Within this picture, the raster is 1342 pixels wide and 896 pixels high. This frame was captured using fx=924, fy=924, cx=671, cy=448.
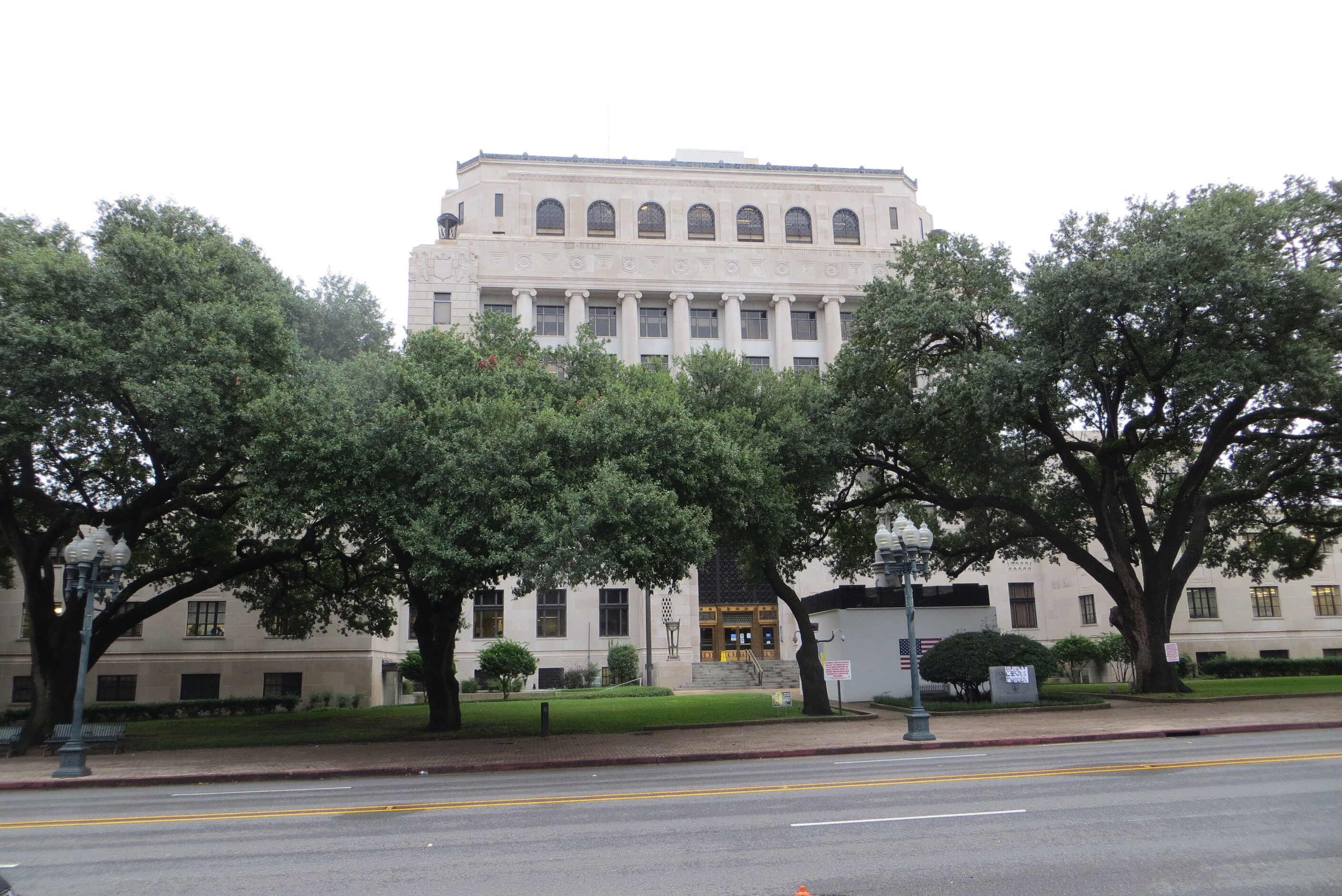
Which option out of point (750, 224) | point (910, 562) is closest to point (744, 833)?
point (910, 562)

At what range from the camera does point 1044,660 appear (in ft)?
91.5

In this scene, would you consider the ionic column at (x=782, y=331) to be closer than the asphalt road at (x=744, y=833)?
No

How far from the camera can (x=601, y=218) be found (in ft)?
204

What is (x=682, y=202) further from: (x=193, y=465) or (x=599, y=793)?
(x=599, y=793)

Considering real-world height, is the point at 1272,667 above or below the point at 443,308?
below

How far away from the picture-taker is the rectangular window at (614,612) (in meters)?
52.8

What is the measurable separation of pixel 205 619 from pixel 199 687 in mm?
3035

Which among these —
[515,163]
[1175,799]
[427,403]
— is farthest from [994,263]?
[515,163]

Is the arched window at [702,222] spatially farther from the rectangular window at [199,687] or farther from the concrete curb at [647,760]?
the concrete curb at [647,760]

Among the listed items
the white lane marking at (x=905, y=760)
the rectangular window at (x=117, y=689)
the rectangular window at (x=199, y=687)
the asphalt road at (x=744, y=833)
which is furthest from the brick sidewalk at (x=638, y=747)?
the rectangular window at (x=117, y=689)

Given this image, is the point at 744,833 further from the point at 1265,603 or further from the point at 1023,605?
the point at 1023,605

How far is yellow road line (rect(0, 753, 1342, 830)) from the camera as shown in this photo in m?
12.6

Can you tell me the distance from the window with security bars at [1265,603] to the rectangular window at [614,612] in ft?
113

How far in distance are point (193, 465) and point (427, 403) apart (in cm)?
573
